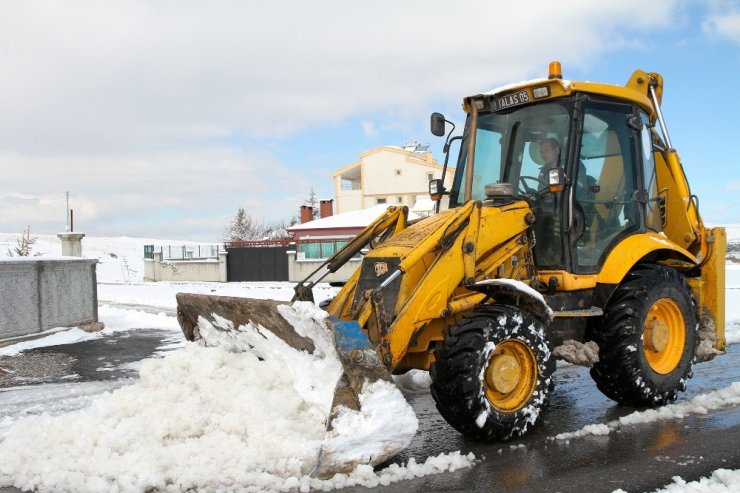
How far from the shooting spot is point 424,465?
430 centimetres

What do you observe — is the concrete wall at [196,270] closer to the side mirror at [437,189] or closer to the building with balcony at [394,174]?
the building with balcony at [394,174]

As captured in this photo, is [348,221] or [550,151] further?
[348,221]

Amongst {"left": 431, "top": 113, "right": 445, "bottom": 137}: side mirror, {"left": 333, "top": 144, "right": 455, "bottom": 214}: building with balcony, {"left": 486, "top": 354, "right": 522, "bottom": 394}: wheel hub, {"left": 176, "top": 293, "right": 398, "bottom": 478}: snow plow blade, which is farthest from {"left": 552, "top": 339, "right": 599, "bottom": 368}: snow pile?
{"left": 333, "top": 144, "right": 455, "bottom": 214}: building with balcony

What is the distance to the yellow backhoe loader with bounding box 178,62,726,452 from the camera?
15.4 feet

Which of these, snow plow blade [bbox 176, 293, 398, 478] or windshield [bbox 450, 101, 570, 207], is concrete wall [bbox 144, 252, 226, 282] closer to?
windshield [bbox 450, 101, 570, 207]

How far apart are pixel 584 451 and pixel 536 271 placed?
163cm

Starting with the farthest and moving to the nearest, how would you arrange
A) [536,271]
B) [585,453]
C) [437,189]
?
[437,189]
[536,271]
[585,453]

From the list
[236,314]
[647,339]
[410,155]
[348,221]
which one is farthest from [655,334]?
[410,155]

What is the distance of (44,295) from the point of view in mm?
10930

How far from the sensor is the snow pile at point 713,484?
382cm

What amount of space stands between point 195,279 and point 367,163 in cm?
1924

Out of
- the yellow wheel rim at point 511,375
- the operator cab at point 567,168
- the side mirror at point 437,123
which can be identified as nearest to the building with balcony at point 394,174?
the operator cab at point 567,168

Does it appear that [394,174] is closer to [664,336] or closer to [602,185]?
[602,185]

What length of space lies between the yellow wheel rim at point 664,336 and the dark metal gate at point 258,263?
26.1 metres
